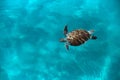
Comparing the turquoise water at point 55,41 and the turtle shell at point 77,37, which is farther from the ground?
the turquoise water at point 55,41

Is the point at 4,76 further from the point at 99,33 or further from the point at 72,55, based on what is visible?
the point at 99,33

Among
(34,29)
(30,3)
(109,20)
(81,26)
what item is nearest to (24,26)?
(34,29)

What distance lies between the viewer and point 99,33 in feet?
27.4

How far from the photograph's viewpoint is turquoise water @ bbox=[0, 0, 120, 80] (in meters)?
7.91

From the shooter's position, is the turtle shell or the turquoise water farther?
the turquoise water

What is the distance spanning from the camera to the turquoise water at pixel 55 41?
26.0 feet

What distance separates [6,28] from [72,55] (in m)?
2.19

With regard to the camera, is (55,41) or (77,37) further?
(55,41)

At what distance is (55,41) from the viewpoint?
828 centimetres

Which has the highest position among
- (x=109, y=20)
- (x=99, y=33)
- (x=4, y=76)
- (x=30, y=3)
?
(x=30, y=3)

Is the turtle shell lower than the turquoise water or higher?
lower

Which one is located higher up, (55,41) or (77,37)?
(55,41)

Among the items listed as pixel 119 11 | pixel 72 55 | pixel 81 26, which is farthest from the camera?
pixel 119 11

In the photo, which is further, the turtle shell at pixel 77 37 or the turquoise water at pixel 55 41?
the turquoise water at pixel 55 41
